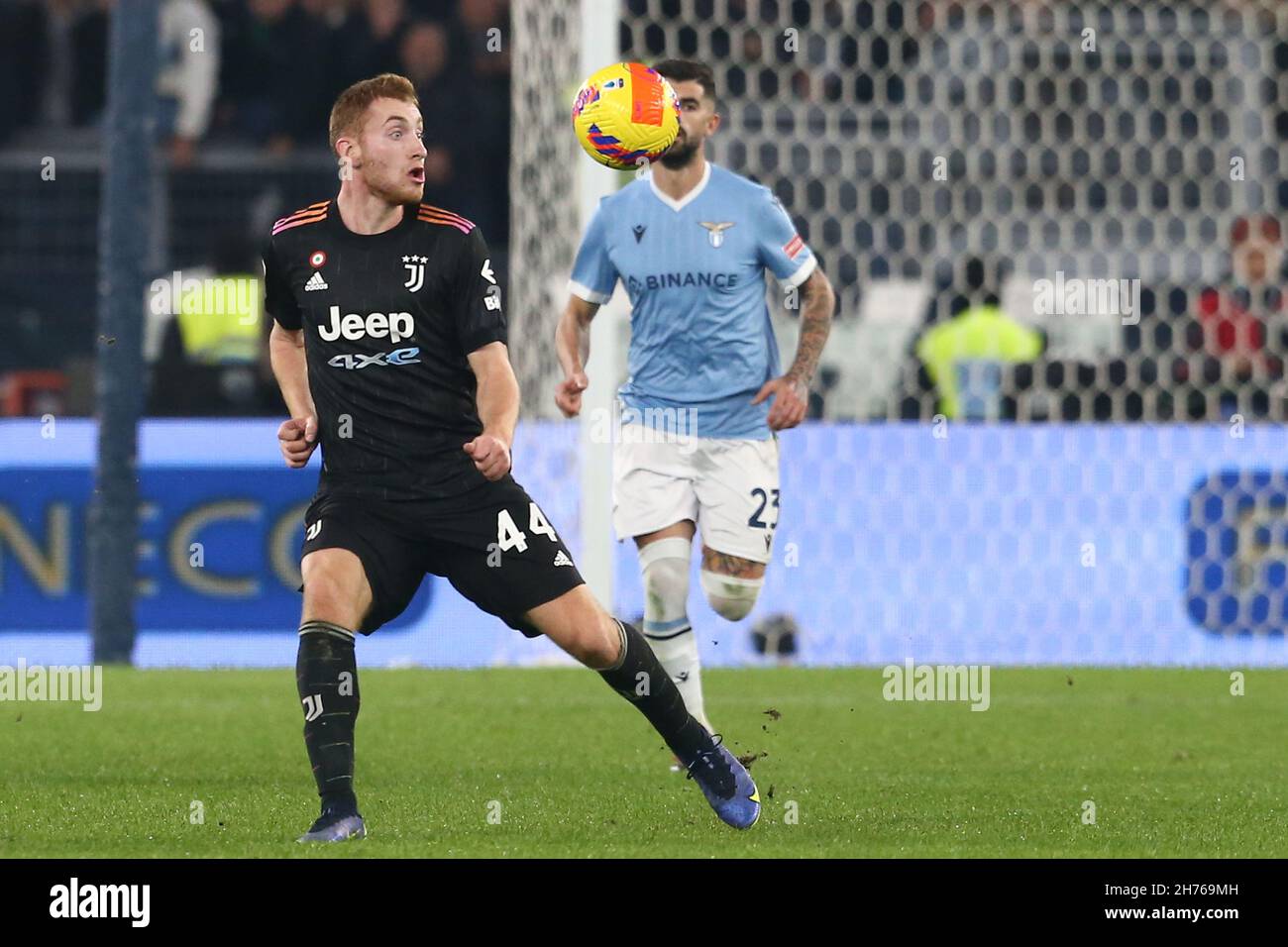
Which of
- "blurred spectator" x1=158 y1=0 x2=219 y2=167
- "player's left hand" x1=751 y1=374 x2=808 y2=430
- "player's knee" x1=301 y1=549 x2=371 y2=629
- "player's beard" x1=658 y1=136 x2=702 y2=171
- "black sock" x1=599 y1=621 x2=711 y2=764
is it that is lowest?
"black sock" x1=599 y1=621 x2=711 y2=764

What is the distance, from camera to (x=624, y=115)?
7.76 meters

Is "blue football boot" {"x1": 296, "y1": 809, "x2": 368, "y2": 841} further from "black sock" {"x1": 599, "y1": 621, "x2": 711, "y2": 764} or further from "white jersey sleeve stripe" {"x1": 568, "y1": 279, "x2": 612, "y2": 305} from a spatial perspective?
"white jersey sleeve stripe" {"x1": 568, "y1": 279, "x2": 612, "y2": 305}

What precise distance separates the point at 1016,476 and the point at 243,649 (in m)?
3.74

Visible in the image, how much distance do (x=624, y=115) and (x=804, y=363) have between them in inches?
41.1

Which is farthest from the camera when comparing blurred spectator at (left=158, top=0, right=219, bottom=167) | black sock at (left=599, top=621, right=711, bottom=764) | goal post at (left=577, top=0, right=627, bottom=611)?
blurred spectator at (left=158, top=0, right=219, bottom=167)

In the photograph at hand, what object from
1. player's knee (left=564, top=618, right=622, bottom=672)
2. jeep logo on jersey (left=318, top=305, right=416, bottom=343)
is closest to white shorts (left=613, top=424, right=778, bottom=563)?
player's knee (left=564, top=618, right=622, bottom=672)

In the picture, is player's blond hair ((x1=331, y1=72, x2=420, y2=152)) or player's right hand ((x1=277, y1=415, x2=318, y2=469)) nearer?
player's right hand ((x1=277, y1=415, x2=318, y2=469))

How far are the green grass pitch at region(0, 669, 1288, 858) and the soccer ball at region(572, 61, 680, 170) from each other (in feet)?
6.13

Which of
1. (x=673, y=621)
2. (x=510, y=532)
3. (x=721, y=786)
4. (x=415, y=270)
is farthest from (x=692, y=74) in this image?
(x=721, y=786)

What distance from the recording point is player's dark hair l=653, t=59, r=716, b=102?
8.20 metres

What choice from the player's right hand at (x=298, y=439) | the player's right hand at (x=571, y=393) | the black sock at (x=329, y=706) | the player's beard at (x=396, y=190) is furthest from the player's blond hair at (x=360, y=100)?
the player's right hand at (x=571, y=393)

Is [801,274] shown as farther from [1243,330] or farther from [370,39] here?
[370,39]

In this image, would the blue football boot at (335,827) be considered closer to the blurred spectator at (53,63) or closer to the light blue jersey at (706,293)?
the light blue jersey at (706,293)
